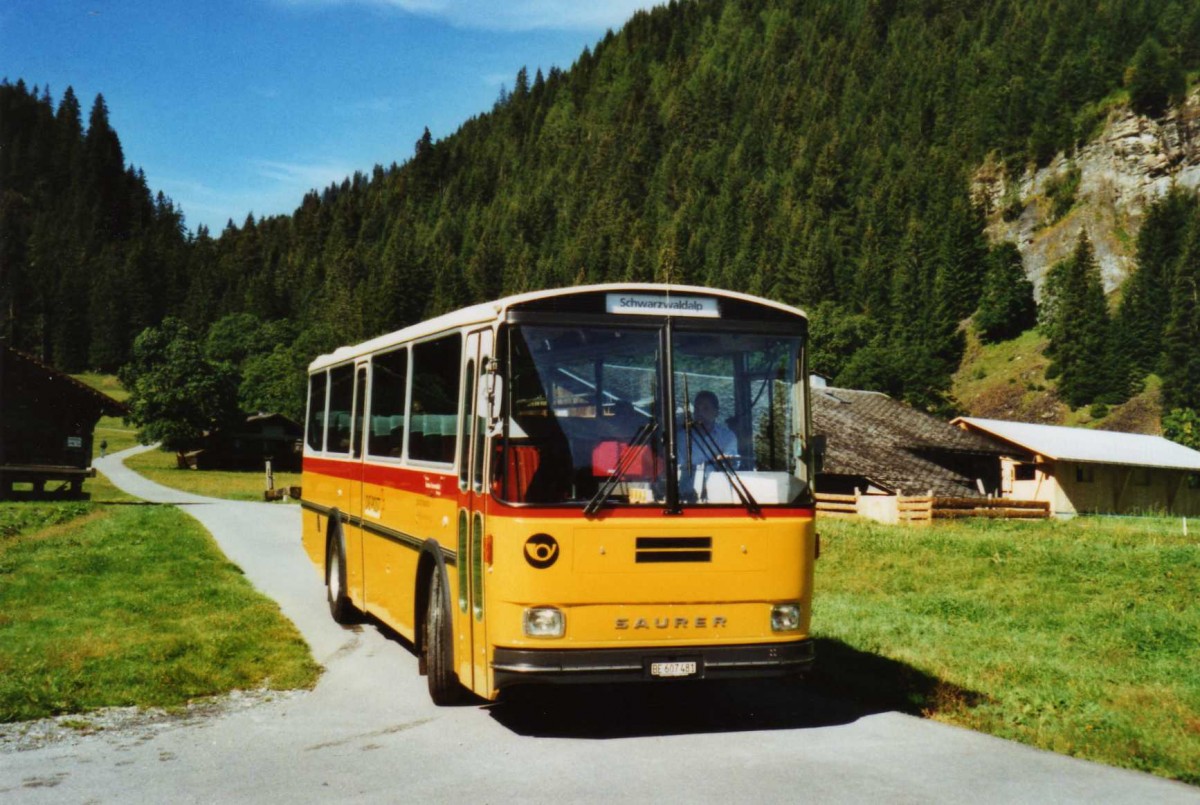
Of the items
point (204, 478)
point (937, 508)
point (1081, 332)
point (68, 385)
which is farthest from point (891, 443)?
point (1081, 332)

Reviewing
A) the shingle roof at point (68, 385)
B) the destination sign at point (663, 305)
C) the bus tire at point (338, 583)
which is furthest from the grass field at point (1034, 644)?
the shingle roof at point (68, 385)

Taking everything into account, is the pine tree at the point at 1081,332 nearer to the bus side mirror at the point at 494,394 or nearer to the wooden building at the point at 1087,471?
the wooden building at the point at 1087,471

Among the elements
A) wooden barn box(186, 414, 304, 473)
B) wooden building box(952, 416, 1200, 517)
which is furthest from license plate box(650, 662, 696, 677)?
wooden barn box(186, 414, 304, 473)

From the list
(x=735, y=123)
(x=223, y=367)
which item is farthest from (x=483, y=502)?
(x=735, y=123)

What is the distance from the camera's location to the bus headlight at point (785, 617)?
7.77 meters

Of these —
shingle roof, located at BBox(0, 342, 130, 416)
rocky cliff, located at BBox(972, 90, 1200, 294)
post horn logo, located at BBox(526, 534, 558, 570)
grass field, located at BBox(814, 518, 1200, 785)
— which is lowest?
grass field, located at BBox(814, 518, 1200, 785)

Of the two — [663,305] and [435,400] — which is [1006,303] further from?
[663,305]

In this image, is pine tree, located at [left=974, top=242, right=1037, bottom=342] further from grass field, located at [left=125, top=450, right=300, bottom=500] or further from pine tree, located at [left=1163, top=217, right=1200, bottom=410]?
grass field, located at [left=125, top=450, right=300, bottom=500]

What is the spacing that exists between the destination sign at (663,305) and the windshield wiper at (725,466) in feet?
2.68

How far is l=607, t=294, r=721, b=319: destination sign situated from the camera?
786cm

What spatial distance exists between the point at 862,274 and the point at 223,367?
243 ft

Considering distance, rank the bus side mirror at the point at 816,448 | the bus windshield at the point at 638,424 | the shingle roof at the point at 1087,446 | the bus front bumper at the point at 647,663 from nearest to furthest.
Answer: the bus front bumper at the point at 647,663, the bus windshield at the point at 638,424, the bus side mirror at the point at 816,448, the shingle roof at the point at 1087,446

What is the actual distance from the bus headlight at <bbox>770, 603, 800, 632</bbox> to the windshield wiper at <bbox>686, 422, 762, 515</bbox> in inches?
26.8

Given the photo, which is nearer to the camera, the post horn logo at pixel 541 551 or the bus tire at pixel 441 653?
the post horn logo at pixel 541 551
